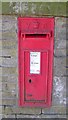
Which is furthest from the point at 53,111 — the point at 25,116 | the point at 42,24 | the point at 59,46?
the point at 42,24

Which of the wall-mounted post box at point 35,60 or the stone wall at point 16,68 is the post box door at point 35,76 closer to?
the wall-mounted post box at point 35,60

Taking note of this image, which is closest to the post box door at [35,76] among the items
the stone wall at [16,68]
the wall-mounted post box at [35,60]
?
the wall-mounted post box at [35,60]

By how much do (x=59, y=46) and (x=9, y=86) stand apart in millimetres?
682

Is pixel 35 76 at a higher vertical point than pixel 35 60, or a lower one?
lower

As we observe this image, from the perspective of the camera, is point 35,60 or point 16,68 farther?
point 16,68

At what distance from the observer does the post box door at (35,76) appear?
2934 mm

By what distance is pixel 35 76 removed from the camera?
301 centimetres

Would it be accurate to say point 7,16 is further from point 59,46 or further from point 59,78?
point 59,78

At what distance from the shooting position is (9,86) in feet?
10.2

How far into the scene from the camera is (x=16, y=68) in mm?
3047

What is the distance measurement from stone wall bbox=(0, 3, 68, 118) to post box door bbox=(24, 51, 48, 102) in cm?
12

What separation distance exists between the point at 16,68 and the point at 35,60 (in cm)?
24

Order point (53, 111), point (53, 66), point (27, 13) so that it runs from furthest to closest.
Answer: point (53, 111) → point (53, 66) → point (27, 13)

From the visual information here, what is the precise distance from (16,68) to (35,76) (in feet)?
0.71
